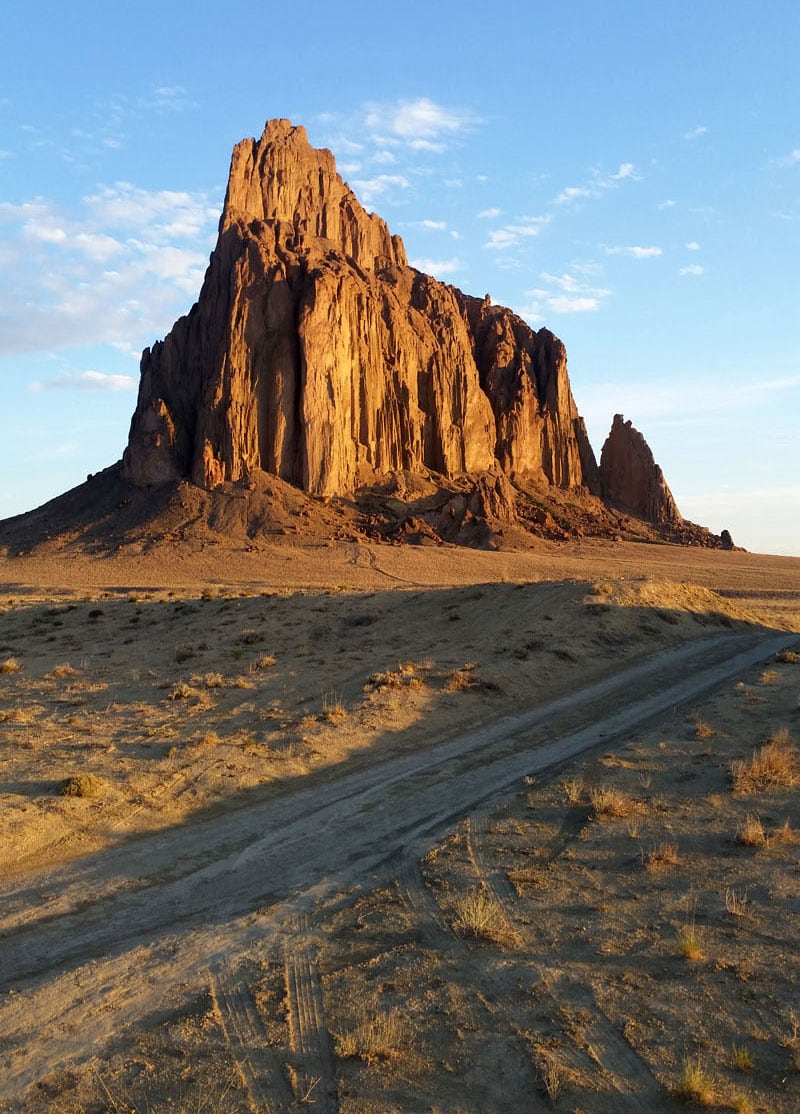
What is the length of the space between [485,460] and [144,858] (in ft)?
339

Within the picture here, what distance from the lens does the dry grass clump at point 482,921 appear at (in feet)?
23.6

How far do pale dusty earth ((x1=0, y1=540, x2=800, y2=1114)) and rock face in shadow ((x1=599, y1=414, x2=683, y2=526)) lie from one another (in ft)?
316

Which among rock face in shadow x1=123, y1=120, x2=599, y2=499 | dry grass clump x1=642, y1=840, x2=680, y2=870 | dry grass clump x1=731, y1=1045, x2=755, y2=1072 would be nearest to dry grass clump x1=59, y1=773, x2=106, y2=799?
dry grass clump x1=642, y1=840, x2=680, y2=870

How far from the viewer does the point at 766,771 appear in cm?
1162

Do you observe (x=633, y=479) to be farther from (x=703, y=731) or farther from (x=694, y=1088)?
(x=694, y=1088)

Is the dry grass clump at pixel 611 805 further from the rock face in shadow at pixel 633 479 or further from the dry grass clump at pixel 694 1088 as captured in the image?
the rock face in shadow at pixel 633 479

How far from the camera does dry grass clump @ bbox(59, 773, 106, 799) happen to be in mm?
11289

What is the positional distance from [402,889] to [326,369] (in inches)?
3350

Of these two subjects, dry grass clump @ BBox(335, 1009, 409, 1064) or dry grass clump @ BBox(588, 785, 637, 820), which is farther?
dry grass clump @ BBox(588, 785, 637, 820)

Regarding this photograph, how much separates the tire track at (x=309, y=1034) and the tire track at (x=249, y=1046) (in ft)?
0.42

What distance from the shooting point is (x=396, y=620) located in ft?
94.9

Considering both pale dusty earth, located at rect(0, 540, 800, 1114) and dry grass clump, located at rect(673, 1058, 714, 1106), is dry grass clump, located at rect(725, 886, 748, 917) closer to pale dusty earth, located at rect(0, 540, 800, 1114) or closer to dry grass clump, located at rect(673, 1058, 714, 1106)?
pale dusty earth, located at rect(0, 540, 800, 1114)

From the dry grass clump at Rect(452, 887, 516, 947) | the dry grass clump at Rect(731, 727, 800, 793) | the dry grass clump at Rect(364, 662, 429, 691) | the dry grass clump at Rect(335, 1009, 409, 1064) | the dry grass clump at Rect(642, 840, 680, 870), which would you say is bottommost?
the dry grass clump at Rect(335, 1009, 409, 1064)

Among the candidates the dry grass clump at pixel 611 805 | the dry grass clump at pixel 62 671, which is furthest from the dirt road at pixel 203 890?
the dry grass clump at pixel 62 671
